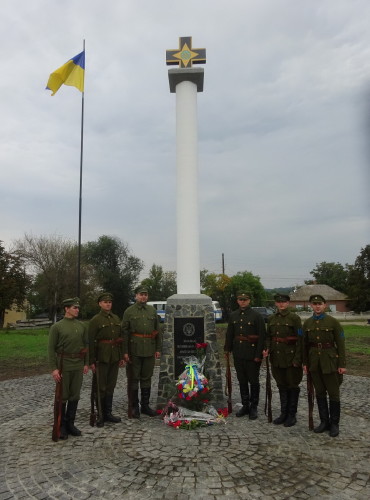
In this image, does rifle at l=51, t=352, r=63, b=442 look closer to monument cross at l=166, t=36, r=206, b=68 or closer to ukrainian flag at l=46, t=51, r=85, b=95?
monument cross at l=166, t=36, r=206, b=68

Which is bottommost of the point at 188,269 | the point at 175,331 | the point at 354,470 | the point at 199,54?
the point at 354,470

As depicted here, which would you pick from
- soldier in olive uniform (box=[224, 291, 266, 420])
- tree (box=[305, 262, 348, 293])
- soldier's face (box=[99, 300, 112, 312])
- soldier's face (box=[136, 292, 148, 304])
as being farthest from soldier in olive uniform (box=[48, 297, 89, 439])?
tree (box=[305, 262, 348, 293])

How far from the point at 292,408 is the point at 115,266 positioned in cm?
3896

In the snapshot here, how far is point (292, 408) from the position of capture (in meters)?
5.50

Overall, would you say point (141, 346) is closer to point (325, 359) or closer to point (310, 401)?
point (310, 401)

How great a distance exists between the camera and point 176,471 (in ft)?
13.2

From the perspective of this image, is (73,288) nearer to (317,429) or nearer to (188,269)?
(188,269)

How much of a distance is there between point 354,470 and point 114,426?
323 centimetres

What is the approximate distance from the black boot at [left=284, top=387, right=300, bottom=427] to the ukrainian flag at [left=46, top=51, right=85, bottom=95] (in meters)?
9.20

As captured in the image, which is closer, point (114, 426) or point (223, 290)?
point (114, 426)

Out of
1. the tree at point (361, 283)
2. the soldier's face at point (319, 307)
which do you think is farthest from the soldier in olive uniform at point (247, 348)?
the tree at point (361, 283)

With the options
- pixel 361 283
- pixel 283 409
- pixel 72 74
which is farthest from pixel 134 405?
pixel 361 283

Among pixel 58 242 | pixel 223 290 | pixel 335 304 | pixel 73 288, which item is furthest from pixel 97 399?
pixel 335 304

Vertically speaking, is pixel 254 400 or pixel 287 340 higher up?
pixel 287 340
